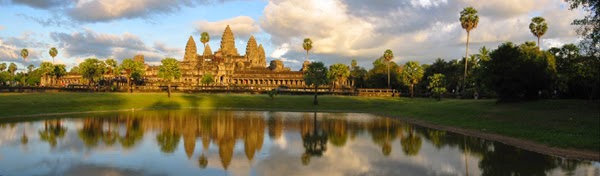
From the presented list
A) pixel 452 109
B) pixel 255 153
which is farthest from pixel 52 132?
pixel 452 109

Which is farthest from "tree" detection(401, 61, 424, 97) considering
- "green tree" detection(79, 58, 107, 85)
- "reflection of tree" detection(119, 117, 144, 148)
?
"green tree" detection(79, 58, 107, 85)

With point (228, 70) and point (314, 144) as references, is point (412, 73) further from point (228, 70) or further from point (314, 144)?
point (228, 70)

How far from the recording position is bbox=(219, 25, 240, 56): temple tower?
18650cm

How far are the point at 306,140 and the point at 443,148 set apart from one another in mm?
8466

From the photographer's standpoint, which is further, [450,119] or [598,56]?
[450,119]

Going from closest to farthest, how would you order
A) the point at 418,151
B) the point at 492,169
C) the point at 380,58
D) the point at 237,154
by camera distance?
1. the point at 492,169
2. the point at 237,154
3. the point at 418,151
4. the point at 380,58

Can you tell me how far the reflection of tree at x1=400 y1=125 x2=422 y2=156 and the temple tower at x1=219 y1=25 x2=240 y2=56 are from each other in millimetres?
158684

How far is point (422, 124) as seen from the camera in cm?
4138

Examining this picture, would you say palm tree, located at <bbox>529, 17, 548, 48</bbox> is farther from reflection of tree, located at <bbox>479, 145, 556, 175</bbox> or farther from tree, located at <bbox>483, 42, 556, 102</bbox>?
reflection of tree, located at <bbox>479, 145, 556, 175</bbox>

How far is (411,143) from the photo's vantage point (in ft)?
90.7

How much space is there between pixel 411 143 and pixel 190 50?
548 feet

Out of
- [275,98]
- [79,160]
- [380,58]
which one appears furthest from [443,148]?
[380,58]

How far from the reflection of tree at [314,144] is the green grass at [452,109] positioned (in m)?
12.5

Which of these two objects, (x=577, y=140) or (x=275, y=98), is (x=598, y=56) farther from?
(x=275, y=98)
